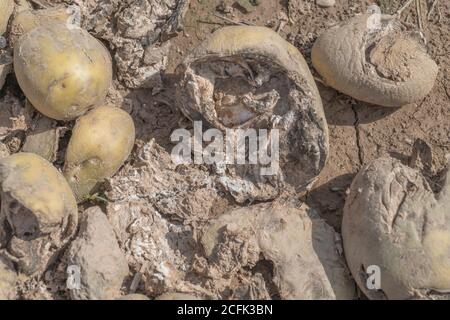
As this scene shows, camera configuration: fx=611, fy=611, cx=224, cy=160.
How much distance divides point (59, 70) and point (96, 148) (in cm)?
46

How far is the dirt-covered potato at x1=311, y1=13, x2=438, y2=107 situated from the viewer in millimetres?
3410

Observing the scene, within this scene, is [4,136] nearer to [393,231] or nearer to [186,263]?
[186,263]

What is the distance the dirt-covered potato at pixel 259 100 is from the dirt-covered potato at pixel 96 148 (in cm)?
39

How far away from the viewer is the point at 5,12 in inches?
141

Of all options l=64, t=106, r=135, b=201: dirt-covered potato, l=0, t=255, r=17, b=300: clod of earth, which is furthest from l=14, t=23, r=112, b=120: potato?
l=0, t=255, r=17, b=300: clod of earth

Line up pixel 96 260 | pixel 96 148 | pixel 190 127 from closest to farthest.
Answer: pixel 96 260, pixel 96 148, pixel 190 127

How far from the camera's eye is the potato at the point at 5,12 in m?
3.55

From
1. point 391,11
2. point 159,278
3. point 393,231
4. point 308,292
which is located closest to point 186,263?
point 159,278

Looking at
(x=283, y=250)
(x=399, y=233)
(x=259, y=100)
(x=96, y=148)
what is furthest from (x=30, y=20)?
(x=399, y=233)

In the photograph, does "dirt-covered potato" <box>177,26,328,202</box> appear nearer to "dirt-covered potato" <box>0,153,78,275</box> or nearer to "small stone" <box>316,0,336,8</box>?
"small stone" <box>316,0,336,8</box>

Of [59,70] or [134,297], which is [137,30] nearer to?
[59,70]

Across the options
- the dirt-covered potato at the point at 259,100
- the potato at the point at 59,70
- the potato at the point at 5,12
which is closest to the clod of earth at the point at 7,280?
the potato at the point at 59,70

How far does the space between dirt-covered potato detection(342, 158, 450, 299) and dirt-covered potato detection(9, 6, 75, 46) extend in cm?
199

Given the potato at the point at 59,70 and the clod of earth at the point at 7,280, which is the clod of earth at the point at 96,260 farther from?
the potato at the point at 59,70
